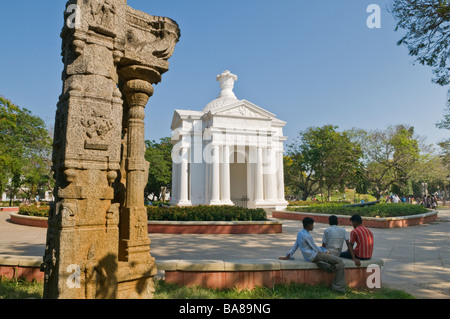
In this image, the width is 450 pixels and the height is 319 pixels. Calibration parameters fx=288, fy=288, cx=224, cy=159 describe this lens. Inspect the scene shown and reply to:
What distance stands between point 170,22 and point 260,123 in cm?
2263

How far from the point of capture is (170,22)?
15.4 ft

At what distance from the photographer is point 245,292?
4.70 m

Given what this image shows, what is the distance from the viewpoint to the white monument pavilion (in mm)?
25266

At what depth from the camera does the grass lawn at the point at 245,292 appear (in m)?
4.43

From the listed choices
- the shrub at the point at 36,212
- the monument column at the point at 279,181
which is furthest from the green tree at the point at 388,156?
the shrub at the point at 36,212

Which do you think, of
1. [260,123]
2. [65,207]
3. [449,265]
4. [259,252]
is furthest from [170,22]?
[260,123]

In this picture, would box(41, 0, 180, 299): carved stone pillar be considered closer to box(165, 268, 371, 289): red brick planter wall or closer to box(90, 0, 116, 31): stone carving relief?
box(90, 0, 116, 31): stone carving relief

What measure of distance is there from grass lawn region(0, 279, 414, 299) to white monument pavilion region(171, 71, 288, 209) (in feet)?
64.0

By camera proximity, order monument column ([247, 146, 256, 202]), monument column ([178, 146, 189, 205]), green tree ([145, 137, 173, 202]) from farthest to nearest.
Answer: green tree ([145, 137, 173, 202]) < monument column ([247, 146, 256, 202]) < monument column ([178, 146, 189, 205])

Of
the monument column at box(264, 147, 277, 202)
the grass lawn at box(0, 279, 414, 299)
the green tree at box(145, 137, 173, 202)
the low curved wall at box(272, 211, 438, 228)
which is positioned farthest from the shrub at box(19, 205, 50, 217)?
the green tree at box(145, 137, 173, 202)

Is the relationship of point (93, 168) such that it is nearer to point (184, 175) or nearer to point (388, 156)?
point (184, 175)

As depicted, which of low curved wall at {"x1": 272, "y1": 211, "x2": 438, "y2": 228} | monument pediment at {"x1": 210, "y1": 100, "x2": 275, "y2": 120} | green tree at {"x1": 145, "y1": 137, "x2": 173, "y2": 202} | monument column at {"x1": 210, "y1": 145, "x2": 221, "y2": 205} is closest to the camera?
low curved wall at {"x1": 272, "y1": 211, "x2": 438, "y2": 228}

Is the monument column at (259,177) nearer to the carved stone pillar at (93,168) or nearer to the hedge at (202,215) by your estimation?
the hedge at (202,215)
